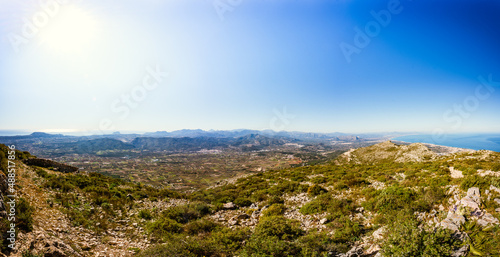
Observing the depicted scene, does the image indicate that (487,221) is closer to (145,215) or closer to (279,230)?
(279,230)

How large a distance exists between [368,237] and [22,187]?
75.5 ft

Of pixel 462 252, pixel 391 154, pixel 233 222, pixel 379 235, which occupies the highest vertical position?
pixel 462 252

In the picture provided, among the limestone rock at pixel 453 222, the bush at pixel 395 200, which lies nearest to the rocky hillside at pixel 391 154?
the bush at pixel 395 200

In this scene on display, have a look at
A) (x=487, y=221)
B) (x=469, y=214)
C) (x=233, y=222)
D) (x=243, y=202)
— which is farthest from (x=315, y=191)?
(x=487, y=221)

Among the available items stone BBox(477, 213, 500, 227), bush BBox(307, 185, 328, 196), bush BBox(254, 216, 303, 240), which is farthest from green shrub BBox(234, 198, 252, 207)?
stone BBox(477, 213, 500, 227)

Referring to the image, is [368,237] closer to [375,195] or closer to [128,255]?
[375,195]

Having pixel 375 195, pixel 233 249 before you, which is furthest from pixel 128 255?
pixel 375 195

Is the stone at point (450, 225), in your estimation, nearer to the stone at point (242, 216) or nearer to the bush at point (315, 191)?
the bush at point (315, 191)

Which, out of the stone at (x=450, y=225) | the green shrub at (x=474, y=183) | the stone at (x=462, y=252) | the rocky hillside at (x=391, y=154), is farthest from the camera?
the rocky hillside at (x=391, y=154)

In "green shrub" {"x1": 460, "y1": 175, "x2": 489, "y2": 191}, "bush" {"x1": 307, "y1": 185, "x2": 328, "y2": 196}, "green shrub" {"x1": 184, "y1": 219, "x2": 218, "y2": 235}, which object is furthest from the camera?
"bush" {"x1": 307, "y1": 185, "x2": 328, "y2": 196}

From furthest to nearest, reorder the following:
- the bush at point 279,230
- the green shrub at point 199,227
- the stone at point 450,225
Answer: the green shrub at point 199,227 < the bush at point 279,230 < the stone at point 450,225

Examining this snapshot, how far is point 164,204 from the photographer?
1875cm

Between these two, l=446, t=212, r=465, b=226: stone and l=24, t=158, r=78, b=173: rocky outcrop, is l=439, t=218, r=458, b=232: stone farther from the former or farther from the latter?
l=24, t=158, r=78, b=173: rocky outcrop

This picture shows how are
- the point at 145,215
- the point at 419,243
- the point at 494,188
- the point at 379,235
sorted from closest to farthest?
the point at 419,243
the point at 379,235
the point at 494,188
the point at 145,215
